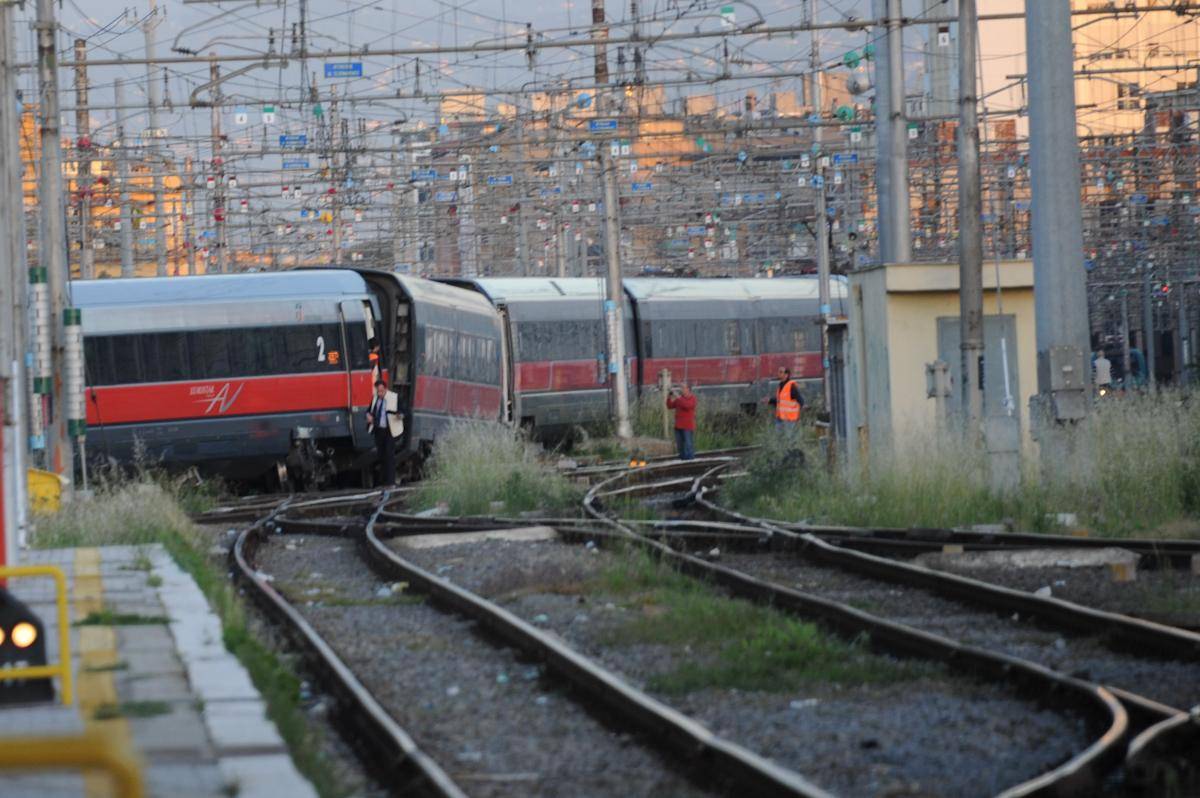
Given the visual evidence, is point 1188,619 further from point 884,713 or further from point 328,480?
point 328,480

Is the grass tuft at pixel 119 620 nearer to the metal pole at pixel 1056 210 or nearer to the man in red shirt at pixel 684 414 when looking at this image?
the metal pole at pixel 1056 210

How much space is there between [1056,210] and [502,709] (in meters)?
12.0

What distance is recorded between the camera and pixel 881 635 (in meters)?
10.5

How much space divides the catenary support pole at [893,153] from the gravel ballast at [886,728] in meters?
14.8

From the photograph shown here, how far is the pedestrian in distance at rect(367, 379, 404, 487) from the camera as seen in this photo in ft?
93.2


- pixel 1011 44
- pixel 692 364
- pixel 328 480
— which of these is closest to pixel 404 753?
pixel 328 480

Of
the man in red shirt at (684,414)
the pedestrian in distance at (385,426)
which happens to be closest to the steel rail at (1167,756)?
the pedestrian in distance at (385,426)

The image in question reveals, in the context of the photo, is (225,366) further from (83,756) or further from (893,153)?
(83,756)

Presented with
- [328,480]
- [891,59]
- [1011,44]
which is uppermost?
[1011,44]

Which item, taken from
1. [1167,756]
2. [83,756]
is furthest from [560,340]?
[83,756]

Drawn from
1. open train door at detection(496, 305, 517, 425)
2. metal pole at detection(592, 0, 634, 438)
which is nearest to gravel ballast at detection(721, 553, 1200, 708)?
metal pole at detection(592, 0, 634, 438)

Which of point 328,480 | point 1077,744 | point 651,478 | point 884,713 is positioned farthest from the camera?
point 328,480

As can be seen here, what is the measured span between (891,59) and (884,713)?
18.4 m

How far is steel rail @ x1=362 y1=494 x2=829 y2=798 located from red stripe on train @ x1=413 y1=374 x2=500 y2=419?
17.5 metres
